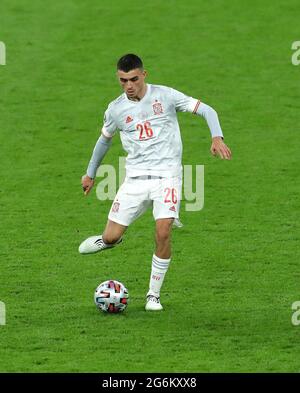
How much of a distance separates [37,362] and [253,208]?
6.13 metres

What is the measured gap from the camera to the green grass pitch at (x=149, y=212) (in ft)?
39.9

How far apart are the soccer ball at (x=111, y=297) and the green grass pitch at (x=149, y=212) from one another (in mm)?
93

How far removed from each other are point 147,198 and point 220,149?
120 cm

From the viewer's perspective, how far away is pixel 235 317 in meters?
12.9

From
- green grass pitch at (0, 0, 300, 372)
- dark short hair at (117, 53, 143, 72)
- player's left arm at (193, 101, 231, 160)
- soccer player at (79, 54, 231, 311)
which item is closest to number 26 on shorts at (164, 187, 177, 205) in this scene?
soccer player at (79, 54, 231, 311)

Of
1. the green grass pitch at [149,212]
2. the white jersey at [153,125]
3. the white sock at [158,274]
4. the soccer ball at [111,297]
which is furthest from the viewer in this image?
the white sock at [158,274]

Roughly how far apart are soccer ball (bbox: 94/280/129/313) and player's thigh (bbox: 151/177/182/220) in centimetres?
80

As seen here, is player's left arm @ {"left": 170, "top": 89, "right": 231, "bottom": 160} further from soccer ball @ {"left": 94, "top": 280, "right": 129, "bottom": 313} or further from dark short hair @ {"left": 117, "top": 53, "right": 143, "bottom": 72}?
soccer ball @ {"left": 94, "top": 280, "right": 129, "bottom": 313}

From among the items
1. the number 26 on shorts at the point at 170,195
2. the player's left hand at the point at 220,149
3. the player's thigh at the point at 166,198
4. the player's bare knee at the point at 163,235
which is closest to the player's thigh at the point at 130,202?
the player's thigh at the point at 166,198

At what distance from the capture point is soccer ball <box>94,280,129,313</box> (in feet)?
42.4

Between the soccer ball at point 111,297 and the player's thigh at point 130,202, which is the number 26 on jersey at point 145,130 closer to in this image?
the player's thigh at point 130,202

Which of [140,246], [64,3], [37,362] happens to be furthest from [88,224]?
[64,3]

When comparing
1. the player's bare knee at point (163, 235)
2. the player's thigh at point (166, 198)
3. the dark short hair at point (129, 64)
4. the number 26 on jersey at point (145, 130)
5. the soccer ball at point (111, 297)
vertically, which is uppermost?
the dark short hair at point (129, 64)

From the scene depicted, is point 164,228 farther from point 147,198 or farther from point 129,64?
point 129,64
